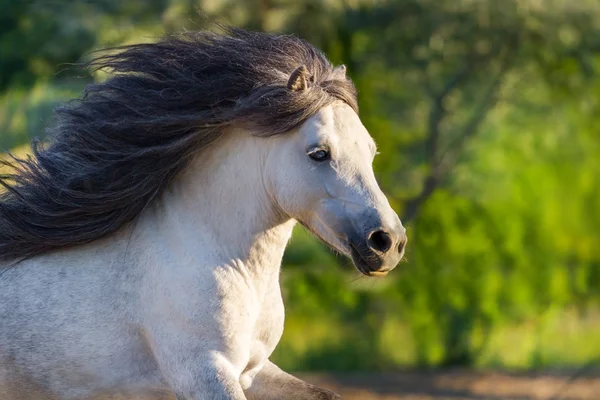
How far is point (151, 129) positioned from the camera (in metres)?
3.70

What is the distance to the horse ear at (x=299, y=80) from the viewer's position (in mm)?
A: 3490

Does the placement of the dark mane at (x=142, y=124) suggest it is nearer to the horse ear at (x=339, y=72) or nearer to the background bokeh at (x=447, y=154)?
the horse ear at (x=339, y=72)

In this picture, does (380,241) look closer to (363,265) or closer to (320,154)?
(363,265)

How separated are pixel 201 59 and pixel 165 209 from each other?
1.87 feet

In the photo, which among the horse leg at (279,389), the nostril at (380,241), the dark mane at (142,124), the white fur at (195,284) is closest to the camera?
the nostril at (380,241)

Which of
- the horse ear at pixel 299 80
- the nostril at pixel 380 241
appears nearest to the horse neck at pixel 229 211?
the horse ear at pixel 299 80

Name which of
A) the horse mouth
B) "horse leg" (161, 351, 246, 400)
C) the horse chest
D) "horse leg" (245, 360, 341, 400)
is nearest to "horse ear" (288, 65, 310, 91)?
the horse mouth

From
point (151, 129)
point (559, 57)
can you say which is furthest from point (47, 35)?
point (151, 129)

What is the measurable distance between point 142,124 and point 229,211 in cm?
46

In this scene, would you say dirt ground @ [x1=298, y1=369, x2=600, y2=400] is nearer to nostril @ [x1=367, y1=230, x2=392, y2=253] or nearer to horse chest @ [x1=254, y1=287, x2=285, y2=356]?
horse chest @ [x1=254, y1=287, x2=285, y2=356]

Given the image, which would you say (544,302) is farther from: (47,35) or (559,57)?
(47,35)

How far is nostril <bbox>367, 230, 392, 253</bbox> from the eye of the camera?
328cm

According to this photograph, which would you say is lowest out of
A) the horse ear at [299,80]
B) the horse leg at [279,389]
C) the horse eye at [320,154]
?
the horse leg at [279,389]

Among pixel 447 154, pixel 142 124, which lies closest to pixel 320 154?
pixel 142 124
